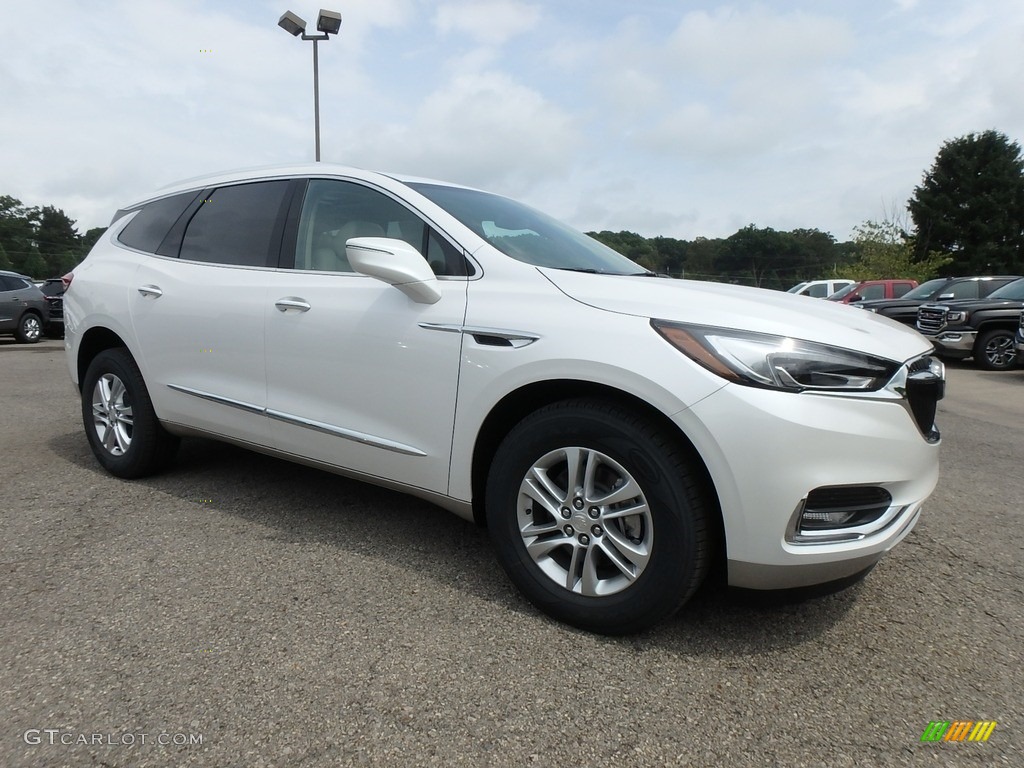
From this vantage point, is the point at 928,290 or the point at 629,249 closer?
the point at 629,249

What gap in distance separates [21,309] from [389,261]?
52.2 feet

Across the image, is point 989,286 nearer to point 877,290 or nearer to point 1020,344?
point 1020,344

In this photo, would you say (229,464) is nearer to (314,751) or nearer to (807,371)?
(314,751)

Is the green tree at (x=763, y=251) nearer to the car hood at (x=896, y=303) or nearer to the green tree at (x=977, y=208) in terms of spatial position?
the green tree at (x=977, y=208)

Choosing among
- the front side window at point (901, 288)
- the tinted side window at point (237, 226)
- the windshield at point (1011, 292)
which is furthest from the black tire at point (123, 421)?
the front side window at point (901, 288)

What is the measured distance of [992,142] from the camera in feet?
134

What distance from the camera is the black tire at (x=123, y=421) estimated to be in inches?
140

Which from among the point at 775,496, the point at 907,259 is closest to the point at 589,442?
the point at 775,496

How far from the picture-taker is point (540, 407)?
2.31m

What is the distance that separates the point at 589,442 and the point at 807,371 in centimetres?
68

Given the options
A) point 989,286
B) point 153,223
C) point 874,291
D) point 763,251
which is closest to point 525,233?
point 153,223

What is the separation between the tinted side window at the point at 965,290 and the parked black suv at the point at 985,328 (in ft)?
2.92


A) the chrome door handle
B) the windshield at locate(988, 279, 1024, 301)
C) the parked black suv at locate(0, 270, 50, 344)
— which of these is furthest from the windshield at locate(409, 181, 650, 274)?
the parked black suv at locate(0, 270, 50, 344)

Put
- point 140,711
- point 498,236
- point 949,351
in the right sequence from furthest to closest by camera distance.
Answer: point 949,351 < point 498,236 < point 140,711
